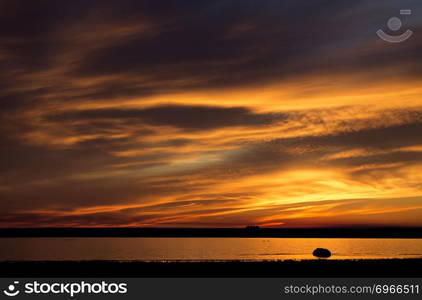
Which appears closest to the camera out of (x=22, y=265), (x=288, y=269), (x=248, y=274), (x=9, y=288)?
(x=9, y=288)

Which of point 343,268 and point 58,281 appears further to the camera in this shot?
point 343,268

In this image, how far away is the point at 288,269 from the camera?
52.3 meters

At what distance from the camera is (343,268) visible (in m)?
52.7

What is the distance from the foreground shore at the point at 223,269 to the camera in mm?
47969

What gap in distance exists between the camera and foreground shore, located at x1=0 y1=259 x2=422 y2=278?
4797cm

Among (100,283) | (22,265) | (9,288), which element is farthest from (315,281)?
(22,265)

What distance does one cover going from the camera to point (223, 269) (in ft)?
171

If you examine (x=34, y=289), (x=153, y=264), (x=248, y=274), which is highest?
(x=153, y=264)

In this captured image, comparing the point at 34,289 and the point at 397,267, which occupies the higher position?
the point at 397,267

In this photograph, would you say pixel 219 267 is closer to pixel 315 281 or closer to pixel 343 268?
pixel 343 268

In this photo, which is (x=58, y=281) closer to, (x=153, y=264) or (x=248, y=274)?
(x=248, y=274)

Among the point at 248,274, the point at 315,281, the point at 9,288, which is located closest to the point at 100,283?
the point at 9,288

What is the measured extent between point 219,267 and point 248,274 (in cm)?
557

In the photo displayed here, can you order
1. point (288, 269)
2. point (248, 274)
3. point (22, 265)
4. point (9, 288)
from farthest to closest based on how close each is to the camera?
point (22, 265) < point (288, 269) < point (248, 274) < point (9, 288)
